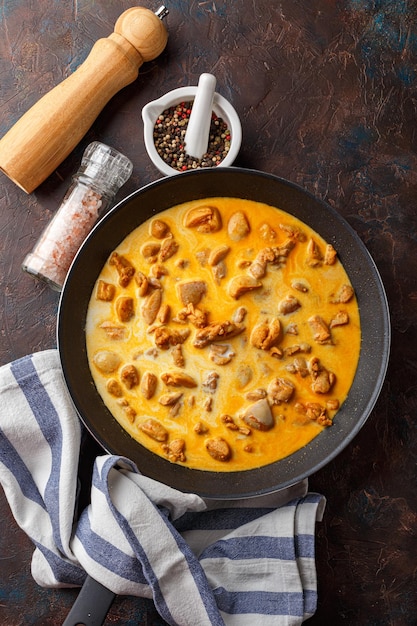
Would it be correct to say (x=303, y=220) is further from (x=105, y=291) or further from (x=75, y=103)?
(x=75, y=103)

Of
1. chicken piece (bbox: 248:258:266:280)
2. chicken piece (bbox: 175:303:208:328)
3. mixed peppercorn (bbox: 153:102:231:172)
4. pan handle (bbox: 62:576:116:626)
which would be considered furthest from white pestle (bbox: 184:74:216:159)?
pan handle (bbox: 62:576:116:626)

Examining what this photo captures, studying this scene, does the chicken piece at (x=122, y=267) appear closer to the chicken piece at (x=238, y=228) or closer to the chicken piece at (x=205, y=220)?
the chicken piece at (x=205, y=220)

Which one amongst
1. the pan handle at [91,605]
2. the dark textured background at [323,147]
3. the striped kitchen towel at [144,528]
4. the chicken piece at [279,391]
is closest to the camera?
the pan handle at [91,605]

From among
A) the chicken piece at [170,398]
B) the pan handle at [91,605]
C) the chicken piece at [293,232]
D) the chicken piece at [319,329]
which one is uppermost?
the chicken piece at [293,232]

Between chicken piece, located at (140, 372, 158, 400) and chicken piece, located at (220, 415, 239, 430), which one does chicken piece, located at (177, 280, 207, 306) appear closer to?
chicken piece, located at (140, 372, 158, 400)

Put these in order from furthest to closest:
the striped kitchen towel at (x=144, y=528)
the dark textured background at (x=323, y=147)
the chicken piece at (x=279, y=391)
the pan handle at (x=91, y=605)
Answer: the dark textured background at (x=323, y=147) < the chicken piece at (x=279, y=391) < the striped kitchen towel at (x=144, y=528) < the pan handle at (x=91, y=605)

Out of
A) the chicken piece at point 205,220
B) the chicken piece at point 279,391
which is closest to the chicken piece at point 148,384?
the chicken piece at point 279,391
